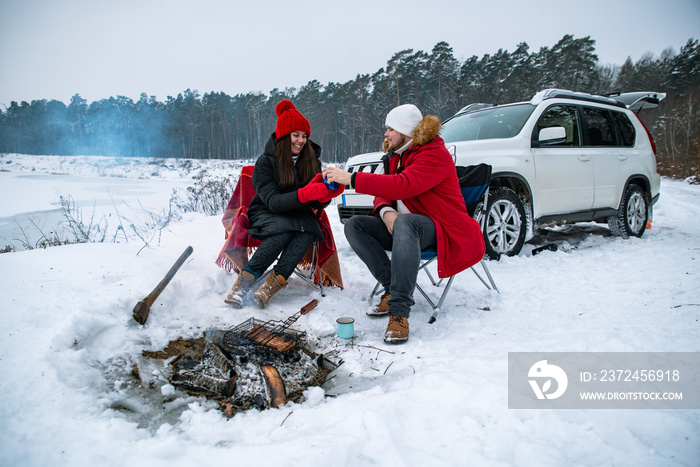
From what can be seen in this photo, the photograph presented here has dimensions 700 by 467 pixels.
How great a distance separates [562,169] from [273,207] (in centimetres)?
353

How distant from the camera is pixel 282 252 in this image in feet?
9.16

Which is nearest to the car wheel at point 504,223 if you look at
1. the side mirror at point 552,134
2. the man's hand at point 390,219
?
the side mirror at point 552,134

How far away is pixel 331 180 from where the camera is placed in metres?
2.35

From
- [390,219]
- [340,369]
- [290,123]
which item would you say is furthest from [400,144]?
[340,369]

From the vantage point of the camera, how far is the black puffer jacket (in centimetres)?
267

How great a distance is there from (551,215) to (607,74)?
37.6 meters

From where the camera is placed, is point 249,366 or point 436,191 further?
point 436,191

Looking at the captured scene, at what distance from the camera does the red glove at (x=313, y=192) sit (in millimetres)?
2428

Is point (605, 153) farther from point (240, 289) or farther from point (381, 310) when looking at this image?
point (240, 289)

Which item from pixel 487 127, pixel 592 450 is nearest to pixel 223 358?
pixel 592 450

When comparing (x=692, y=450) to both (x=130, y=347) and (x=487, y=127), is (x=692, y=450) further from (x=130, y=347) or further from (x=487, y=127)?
(x=487, y=127)

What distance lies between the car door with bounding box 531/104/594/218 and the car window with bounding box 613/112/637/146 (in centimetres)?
104

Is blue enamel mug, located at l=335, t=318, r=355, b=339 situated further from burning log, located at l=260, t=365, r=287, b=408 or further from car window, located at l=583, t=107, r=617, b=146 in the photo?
car window, located at l=583, t=107, r=617, b=146

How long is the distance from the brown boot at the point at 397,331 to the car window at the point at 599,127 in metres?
4.05
